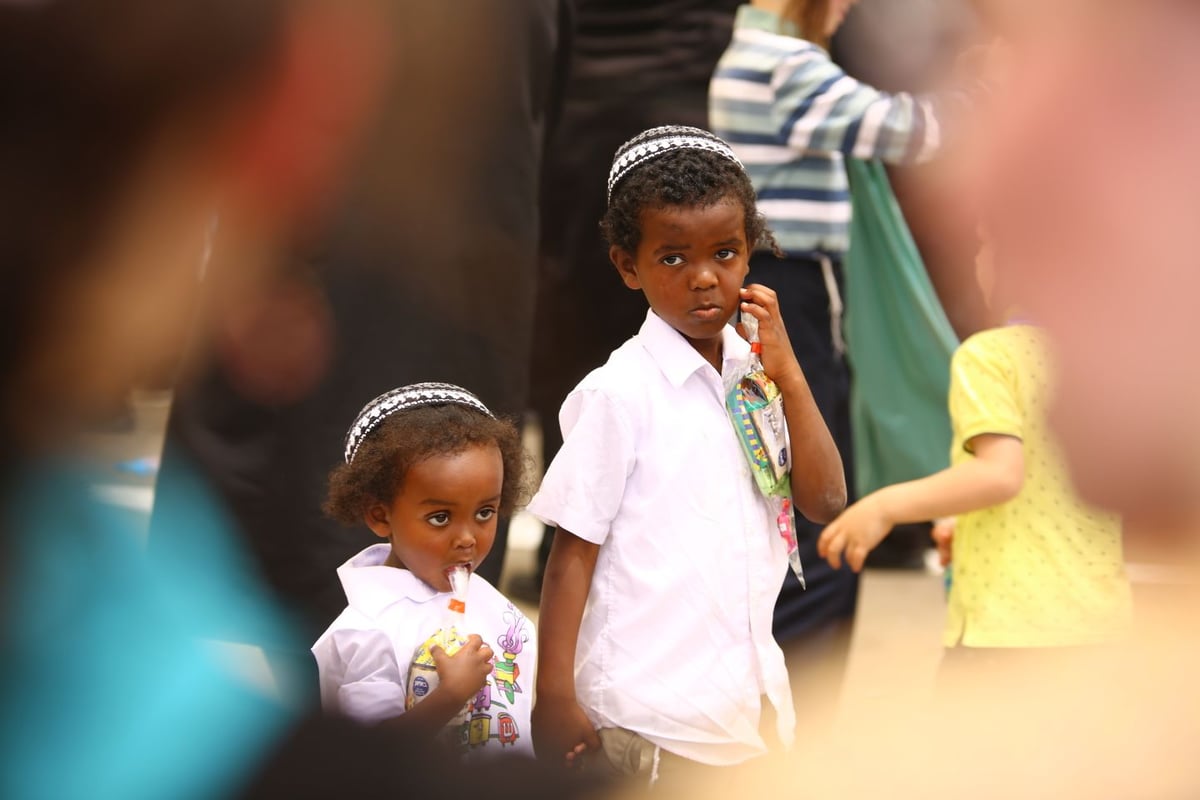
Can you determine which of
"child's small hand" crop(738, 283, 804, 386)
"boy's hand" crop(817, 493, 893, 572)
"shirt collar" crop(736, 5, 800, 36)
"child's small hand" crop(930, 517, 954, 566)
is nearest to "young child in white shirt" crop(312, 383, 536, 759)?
"child's small hand" crop(738, 283, 804, 386)

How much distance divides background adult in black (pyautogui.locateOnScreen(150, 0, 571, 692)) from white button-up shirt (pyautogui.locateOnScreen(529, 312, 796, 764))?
0.21m

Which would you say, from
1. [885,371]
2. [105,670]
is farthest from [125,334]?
[885,371]

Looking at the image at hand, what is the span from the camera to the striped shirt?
199 cm

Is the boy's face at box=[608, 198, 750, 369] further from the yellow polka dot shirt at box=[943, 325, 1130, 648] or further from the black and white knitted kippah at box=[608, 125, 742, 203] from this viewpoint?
the yellow polka dot shirt at box=[943, 325, 1130, 648]

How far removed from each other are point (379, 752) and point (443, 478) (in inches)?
33.0

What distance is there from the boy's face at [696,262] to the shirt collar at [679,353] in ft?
0.07

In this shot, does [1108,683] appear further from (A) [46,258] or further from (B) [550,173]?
(B) [550,173]

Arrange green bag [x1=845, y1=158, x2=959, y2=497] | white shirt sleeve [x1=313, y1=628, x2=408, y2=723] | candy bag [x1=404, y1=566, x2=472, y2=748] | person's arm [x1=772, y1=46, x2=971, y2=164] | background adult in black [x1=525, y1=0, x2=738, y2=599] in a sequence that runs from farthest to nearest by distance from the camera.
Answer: background adult in black [x1=525, y1=0, x2=738, y2=599] → green bag [x1=845, y1=158, x2=959, y2=497] → person's arm [x1=772, y1=46, x2=971, y2=164] → candy bag [x1=404, y1=566, x2=472, y2=748] → white shirt sleeve [x1=313, y1=628, x2=408, y2=723]

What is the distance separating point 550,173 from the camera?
8.29ft

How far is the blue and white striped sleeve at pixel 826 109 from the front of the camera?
76.6 inches

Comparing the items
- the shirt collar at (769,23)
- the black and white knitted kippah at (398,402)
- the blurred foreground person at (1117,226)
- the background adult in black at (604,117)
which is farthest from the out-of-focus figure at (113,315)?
the background adult in black at (604,117)

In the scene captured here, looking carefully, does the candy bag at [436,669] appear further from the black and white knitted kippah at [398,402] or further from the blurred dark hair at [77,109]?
the blurred dark hair at [77,109]

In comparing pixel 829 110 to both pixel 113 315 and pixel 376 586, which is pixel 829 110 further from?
pixel 113 315

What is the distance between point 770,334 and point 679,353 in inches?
4.7
